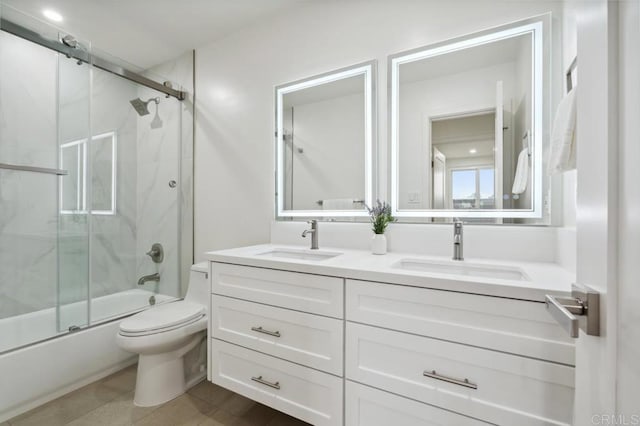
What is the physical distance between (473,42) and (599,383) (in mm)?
1528

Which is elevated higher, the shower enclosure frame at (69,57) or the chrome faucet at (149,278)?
the shower enclosure frame at (69,57)

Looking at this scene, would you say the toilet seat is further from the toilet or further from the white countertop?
the white countertop

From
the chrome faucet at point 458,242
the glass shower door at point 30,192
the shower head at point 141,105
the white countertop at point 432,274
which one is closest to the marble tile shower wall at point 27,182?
the glass shower door at point 30,192

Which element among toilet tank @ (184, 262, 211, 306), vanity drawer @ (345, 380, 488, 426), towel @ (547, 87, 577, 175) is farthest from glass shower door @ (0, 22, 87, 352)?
towel @ (547, 87, 577, 175)

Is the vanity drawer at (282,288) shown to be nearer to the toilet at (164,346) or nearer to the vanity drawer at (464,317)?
the vanity drawer at (464,317)

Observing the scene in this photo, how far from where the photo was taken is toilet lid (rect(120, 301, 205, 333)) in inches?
59.0

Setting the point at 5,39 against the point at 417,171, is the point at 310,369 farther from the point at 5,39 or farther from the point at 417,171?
the point at 5,39

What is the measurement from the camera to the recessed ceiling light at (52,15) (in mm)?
1916

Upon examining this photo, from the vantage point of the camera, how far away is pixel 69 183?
6.39 ft

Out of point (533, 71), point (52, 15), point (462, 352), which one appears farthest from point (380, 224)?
point (52, 15)

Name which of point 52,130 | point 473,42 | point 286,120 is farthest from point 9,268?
point 473,42

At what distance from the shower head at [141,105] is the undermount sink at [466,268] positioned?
241cm

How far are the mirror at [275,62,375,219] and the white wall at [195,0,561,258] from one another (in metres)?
0.07

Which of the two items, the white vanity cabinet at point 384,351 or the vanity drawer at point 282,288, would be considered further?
the vanity drawer at point 282,288
